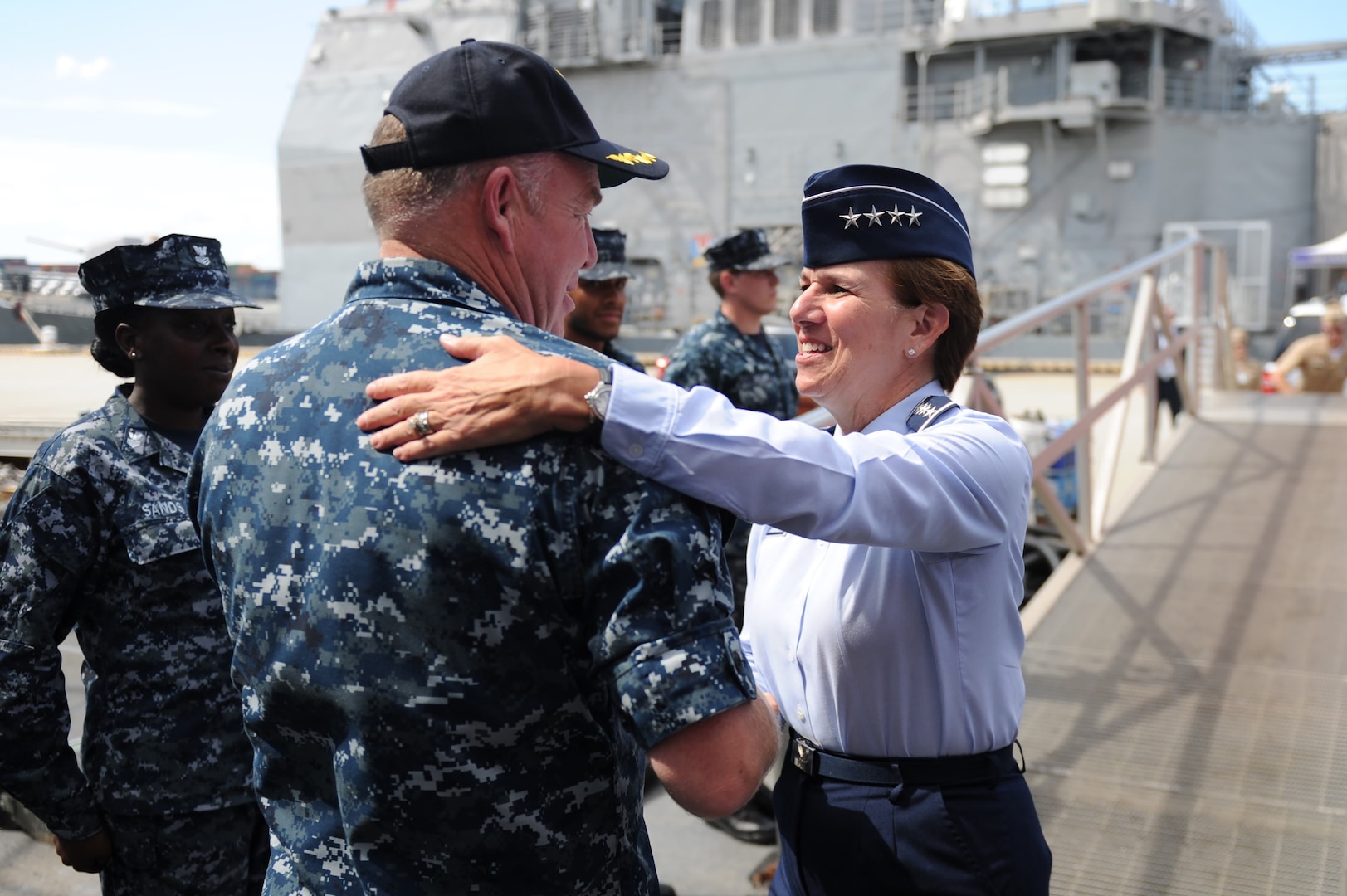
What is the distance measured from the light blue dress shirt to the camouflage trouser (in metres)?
1.22

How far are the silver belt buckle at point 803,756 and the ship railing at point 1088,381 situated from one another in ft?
5.91

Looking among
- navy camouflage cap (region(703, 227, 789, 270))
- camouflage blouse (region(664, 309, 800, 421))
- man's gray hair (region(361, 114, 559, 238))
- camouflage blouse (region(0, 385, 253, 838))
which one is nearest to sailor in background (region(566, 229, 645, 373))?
camouflage blouse (region(664, 309, 800, 421))

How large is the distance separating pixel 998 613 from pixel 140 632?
1.66 metres

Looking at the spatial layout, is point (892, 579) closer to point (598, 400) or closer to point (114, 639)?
point (598, 400)

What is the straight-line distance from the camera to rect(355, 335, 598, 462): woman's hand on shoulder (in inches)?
41.8

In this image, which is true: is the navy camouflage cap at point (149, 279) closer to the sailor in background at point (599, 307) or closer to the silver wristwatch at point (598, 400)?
the silver wristwatch at point (598, 400)

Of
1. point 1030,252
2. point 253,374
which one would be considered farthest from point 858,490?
point 1030,252

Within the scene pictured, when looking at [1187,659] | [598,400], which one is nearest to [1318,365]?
[1187,659]

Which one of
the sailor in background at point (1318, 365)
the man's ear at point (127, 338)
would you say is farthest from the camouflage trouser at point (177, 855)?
the sailor in background at point (1318, 365)

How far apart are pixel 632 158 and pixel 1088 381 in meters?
3.91

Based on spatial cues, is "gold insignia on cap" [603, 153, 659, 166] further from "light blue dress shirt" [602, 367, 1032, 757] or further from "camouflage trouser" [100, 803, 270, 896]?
"camouflage trouser" [100, 803, 270, 896]

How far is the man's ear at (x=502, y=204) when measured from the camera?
119 centimetres

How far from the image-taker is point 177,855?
215 cm

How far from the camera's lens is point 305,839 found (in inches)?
49.1
